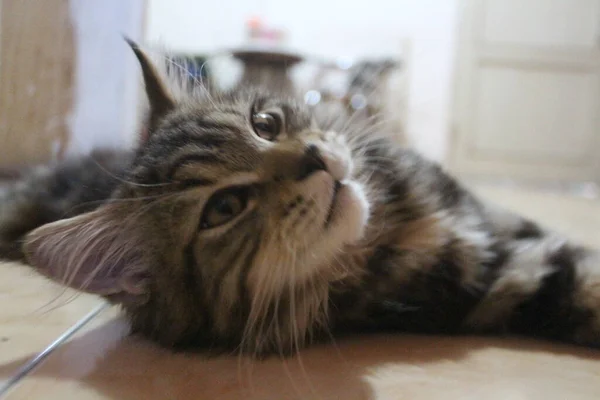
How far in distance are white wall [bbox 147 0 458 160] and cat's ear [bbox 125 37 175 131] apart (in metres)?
4.42

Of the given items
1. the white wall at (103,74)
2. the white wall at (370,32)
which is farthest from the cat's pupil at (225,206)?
the white wall at (370,32)

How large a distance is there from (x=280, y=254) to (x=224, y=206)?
0.13 metres

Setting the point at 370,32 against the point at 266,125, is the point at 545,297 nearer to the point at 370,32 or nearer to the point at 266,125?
the point at 266,125

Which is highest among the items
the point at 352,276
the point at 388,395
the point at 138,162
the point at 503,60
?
the point at 503,60

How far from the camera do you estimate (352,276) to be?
0.98 m

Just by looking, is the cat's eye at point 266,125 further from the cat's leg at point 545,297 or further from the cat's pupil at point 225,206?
the cat's leg at point 545,297

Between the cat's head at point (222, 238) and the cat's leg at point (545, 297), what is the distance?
28cm

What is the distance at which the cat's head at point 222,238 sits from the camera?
0.86m

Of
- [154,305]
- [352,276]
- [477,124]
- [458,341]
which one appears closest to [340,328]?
[352,276]

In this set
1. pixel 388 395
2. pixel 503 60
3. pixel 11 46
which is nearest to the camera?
pixel 388 395

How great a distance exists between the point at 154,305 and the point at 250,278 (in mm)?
181

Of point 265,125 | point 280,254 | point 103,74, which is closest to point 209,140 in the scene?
point 265,125

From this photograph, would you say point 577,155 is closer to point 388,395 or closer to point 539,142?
point 539,142

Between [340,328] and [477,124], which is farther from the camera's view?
[477,124]
